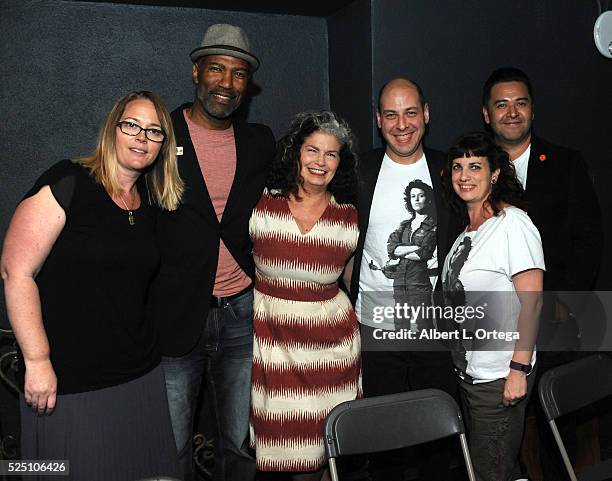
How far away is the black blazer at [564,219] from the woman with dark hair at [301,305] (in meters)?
0.92

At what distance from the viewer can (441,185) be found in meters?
2.81

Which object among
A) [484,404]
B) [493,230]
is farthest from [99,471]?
[493,230]

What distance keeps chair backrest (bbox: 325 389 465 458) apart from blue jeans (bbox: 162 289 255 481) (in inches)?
29.5

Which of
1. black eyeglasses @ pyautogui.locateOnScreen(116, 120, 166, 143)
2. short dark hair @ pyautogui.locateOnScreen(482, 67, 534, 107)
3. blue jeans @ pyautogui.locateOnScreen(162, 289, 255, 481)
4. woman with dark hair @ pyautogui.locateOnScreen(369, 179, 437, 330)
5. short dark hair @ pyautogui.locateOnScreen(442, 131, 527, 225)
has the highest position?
short dark hair @ pyautogui.locateOnScreen(482, 67, 534, 107)

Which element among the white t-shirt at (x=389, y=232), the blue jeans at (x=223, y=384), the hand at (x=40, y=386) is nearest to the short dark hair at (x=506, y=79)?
the white t-shirt at (x=389, y=232)

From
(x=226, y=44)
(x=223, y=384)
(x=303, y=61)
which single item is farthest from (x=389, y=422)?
(x=303, y=61)

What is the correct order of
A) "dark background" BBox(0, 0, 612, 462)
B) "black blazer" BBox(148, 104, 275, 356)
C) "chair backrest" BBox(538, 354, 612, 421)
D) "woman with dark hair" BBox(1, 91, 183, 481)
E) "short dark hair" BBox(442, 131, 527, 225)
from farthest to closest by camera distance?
1. "dark background" BBox(0, 0, 612, 462)
2. "black blazer" BBox(148, 104, 275, 356)
3. "short dark hair" BBox(442, 131, 527, 225)
4. "chair backrest" BBox(538, 354, 612, 421)
5. "woman with dark hair" BBox(1, 91, 183, 481)

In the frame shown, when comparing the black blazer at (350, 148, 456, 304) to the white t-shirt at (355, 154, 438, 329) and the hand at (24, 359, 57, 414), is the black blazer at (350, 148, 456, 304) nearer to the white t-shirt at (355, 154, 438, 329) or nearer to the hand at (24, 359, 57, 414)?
the white t-shirt at (355, 154, 438, 329)

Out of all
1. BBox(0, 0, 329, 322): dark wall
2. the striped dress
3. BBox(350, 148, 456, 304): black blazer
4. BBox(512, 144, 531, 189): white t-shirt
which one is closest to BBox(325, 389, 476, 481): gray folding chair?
the striped dress

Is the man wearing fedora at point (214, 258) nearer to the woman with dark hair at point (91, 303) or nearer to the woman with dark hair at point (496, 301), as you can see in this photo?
the woman with dark hair at point (91, 303)

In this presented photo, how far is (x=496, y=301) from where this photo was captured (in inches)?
91.9

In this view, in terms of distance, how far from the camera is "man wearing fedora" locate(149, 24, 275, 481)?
253 cm

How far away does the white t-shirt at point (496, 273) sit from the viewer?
7.43 feet

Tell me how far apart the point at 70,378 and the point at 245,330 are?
0.85 m
